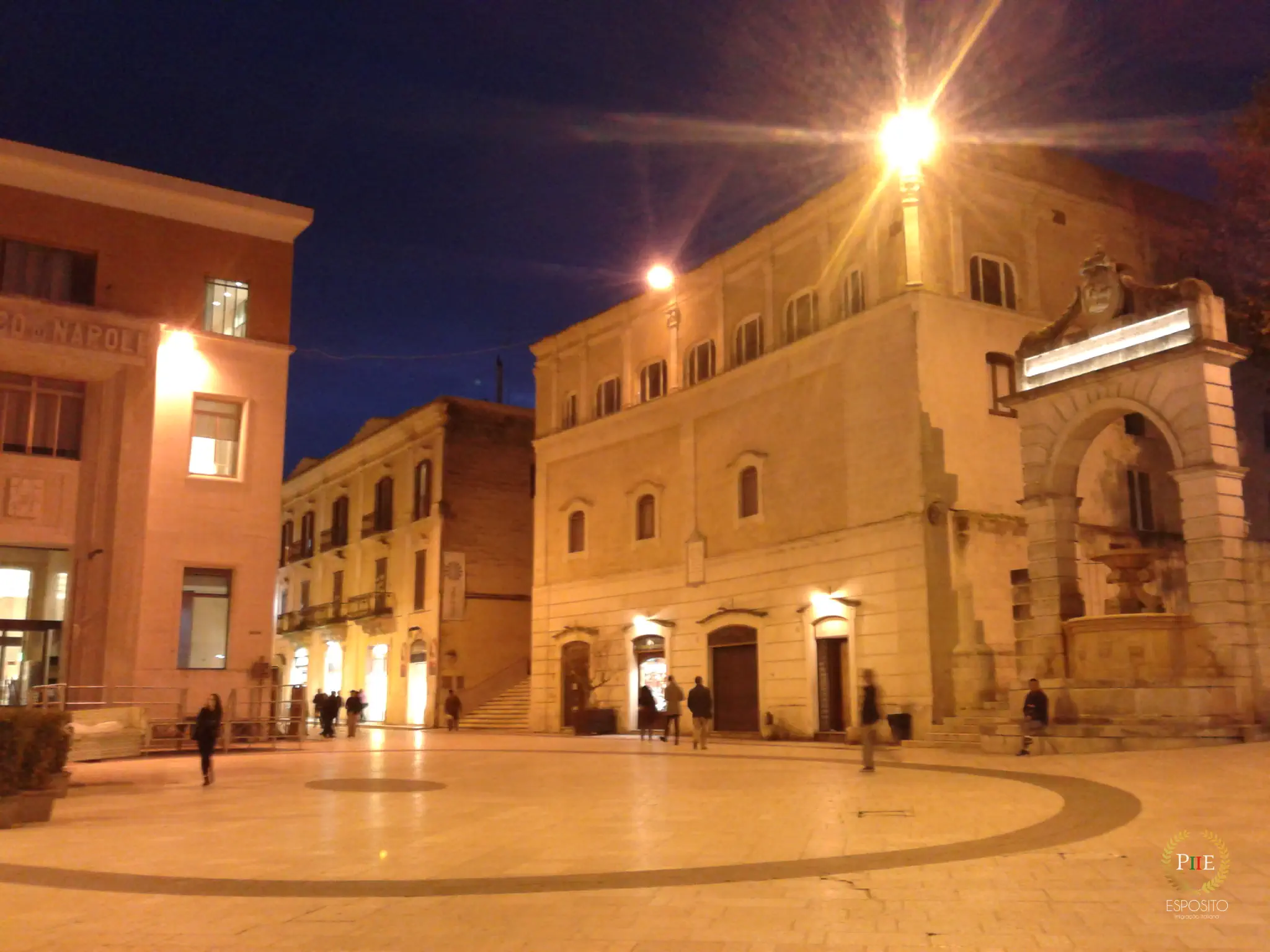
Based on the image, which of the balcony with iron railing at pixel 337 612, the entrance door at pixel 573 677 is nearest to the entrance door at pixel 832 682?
the entrance door at pixel 573 677

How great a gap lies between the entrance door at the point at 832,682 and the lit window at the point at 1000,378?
→ 6467 millimetres

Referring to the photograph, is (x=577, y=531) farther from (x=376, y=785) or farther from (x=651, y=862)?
(x=651, y=862)

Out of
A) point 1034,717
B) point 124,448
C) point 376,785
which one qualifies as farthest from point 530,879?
point 124,448

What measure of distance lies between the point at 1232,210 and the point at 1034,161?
5693mm

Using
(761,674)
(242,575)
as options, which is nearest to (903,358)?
(761,674)

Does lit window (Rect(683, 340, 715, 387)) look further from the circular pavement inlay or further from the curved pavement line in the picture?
the curved pavement line

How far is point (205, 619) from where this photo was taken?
84.6 ft

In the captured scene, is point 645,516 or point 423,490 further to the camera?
point 423,490

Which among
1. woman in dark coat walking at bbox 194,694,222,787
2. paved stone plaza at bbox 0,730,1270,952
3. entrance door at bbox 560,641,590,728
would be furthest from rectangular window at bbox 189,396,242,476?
entrance door at bbox 560,641,590,728

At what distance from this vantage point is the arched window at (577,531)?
35281 millimetres

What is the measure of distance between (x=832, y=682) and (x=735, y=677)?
138 inches

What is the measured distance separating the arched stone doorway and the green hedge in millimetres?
18777

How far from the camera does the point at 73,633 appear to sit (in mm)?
24797

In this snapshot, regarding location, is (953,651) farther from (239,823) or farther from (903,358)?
(239,823)
